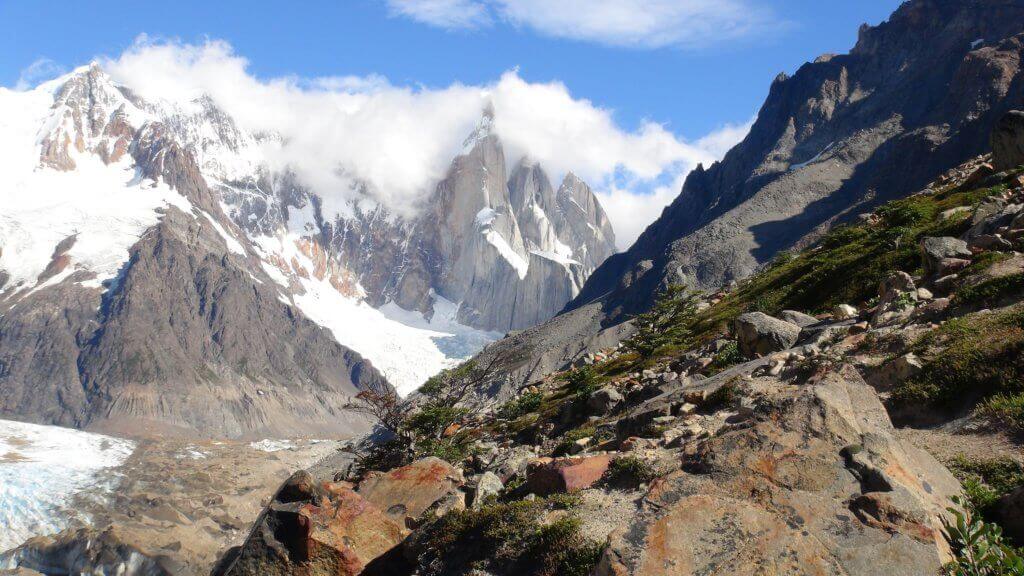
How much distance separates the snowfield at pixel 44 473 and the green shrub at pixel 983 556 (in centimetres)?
14848

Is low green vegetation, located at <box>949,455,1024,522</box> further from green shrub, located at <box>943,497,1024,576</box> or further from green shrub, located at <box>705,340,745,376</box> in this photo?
green shrub, located at <box>705,340,745,376</box>

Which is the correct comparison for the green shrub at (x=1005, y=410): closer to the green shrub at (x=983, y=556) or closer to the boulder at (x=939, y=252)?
the green shrub at (x=983, y=556)

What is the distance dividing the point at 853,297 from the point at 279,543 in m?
25.7

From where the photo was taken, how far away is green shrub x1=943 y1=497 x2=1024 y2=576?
624 cm

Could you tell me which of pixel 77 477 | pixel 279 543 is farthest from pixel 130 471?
pixel 279 543

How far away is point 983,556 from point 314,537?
11749mm

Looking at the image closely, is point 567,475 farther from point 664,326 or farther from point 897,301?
point 664,326

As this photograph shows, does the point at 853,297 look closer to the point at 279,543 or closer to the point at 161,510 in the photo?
the point at 279,543

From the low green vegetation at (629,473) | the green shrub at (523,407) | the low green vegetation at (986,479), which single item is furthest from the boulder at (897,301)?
the green shrub at (523,407)

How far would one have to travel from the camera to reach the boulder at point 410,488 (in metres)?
16.0

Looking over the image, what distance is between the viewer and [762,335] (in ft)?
74.8

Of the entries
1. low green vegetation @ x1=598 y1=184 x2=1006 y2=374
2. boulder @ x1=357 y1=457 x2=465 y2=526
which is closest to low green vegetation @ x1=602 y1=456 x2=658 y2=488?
boulder @ x1=357 y1=457 x2=465 y2=526

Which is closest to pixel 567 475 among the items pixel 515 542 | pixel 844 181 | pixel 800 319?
pixel 515 542

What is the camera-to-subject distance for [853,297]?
94.9 ft
